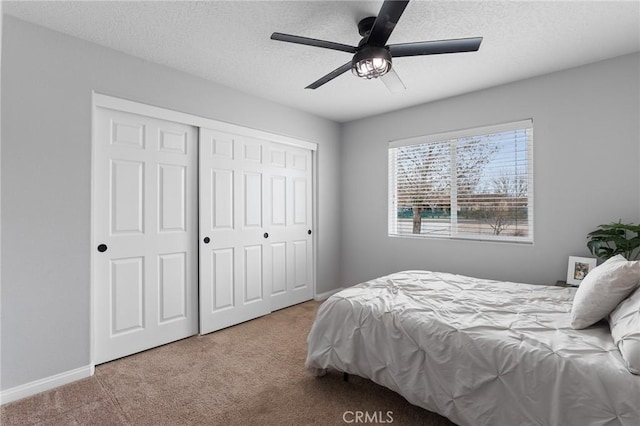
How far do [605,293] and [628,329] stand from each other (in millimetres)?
270

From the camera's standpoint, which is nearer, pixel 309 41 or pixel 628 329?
pixel 628 329

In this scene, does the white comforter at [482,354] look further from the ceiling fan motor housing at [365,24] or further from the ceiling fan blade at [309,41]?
the ceiling fan motor housing at [365,24]

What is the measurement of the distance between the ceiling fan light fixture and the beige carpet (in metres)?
2.07

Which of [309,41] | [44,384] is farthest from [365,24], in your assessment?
[44,384]

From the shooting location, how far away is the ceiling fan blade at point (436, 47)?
179 cm

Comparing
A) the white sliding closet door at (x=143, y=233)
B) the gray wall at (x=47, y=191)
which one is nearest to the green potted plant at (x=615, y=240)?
the white sliding closet door at (x=143, y=233)

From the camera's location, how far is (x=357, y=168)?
14.5ft

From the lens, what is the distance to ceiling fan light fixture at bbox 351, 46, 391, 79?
6.23 feet

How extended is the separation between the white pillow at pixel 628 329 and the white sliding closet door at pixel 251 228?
298 centimetres

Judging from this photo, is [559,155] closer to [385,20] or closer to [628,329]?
[628,329]

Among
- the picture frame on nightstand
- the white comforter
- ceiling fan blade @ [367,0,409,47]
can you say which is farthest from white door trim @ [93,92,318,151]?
the picture frame on nightstand

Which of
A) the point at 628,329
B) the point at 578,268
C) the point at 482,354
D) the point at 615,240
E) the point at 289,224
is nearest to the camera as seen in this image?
the point at 628,329

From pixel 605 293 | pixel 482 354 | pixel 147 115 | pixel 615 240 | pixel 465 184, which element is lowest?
pixel 482 354

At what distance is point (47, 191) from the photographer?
2234mm
